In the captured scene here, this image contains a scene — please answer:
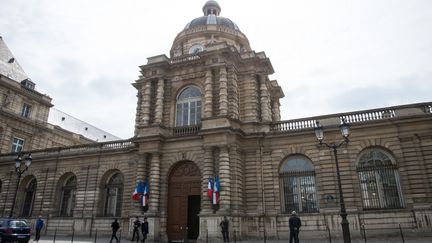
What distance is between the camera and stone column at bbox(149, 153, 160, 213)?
22277mm

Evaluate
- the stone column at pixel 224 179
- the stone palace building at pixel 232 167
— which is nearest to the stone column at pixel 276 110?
the stone palace building at pixel 232 167

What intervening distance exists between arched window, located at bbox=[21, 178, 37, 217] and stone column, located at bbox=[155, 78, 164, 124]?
587 inches

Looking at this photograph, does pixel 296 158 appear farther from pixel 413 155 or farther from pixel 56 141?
pixel 56 141

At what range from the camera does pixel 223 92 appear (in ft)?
76.6

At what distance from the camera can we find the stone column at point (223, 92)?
22828 millimetres

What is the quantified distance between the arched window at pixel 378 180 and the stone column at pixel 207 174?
9.23 meters

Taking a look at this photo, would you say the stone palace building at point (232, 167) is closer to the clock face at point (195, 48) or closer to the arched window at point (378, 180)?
the arched window at point (378, 180)

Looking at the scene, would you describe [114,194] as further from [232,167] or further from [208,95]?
[208,95]

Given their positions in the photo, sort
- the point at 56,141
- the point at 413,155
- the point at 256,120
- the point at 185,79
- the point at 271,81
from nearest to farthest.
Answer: the point at 413,155 < the point at 256,120 < the point at 185,79 < the point at 271,81 < the point at 56,141

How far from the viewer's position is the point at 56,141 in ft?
140

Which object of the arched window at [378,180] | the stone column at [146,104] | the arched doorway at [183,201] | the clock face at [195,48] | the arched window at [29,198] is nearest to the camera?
the arched window at [378,180]

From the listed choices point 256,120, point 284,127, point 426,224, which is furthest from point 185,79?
point 426,224

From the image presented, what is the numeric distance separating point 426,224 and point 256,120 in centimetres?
1175

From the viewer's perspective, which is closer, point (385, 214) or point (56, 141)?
point (385, 214)
